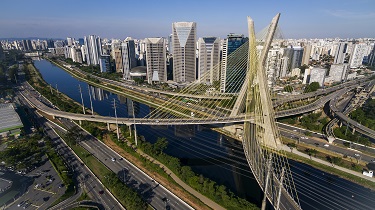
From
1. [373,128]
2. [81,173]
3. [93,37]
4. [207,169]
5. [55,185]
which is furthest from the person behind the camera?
[93,37]

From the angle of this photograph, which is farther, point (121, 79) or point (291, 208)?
point (121, 79)

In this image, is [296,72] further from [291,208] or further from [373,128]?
[291,208]

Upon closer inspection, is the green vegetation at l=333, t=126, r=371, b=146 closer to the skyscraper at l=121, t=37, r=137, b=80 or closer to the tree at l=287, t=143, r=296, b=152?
the tree at l=287, t=143, r=296, b=152

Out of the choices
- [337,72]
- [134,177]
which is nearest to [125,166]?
[134,177]

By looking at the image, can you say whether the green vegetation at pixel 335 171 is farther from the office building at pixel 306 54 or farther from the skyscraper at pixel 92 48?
the skyscraper at pixel 92 48

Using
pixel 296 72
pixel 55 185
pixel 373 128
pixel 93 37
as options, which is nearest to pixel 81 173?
pixel 55 185

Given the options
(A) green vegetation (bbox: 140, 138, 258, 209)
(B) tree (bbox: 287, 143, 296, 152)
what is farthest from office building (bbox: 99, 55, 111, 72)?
(B) tree (bbox: 287, 143, 296, 152)

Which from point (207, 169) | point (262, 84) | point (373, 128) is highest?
point (262, 84)
